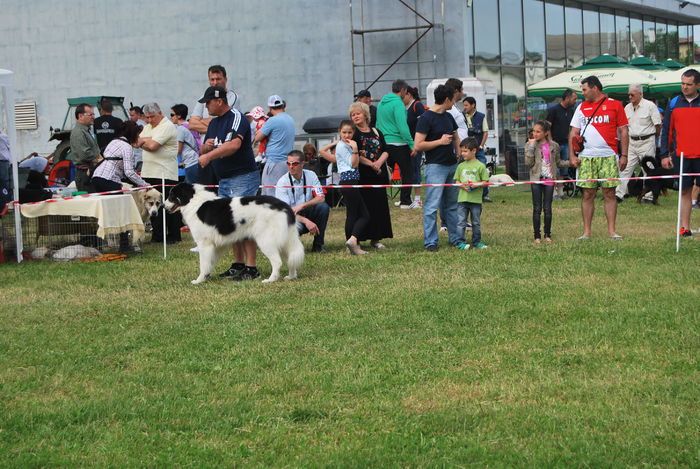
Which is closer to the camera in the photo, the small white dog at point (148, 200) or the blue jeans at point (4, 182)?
the blue jeans at point (4, 182)

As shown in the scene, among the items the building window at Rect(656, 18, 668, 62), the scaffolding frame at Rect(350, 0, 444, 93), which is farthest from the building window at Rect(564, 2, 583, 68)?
the building window at Rect(656, 18, 668, 62)

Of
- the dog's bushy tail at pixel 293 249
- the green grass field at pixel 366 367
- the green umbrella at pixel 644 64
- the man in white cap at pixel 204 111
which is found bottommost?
the green grass field at pixel 366 367

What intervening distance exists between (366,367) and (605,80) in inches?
735

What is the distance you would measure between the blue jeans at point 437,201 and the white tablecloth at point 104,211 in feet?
11.4

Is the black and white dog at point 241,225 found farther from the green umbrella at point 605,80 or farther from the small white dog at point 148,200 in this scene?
the green umbrella at point 605,80

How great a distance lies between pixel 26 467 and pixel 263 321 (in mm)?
2932

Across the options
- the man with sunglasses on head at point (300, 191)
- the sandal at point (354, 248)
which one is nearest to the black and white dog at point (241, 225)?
the man with sunglasses on head at point (300, 191)

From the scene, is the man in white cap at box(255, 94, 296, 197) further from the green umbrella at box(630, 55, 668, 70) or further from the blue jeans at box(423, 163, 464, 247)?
the green umbrella at box(630, 55, 668, 70)

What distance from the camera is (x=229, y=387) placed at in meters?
5.16

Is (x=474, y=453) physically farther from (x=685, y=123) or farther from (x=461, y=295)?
(x=685, y=123)

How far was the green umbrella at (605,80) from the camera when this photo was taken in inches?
866

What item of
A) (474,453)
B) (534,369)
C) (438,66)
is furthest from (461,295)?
(438,66)

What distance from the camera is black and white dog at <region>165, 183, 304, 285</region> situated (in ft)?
27.9

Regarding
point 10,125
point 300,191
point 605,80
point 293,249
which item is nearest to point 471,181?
point 300,191
